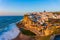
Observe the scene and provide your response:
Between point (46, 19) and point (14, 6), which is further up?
point (14, 6)

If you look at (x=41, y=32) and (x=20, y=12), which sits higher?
(x=20, y=12)

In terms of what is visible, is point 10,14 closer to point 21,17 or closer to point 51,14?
point 21,17

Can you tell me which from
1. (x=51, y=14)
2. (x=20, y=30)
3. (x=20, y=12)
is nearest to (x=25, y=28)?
(x=20, y=30)

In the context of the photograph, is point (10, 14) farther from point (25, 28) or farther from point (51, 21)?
point (51, 21)

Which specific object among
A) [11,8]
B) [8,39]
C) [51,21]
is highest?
[11,8]

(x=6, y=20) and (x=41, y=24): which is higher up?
(x=6, y=20)

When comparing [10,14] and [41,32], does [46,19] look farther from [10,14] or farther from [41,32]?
[10,14]

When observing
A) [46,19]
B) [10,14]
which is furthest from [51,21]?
[10,14]
